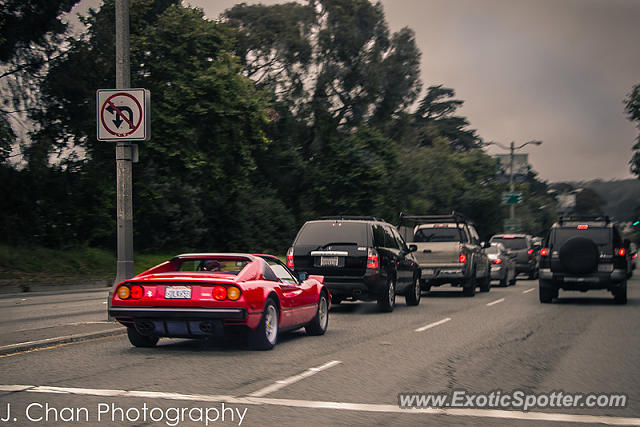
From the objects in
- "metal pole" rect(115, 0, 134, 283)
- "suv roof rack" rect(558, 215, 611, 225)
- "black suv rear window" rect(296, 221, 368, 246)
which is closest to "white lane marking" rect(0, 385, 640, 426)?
"metal pole" rect(115, 0, 134, 283)

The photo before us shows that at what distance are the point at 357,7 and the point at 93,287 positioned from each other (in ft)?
97.3

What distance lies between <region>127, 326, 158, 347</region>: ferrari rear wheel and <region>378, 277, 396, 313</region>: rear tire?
21.9 feet

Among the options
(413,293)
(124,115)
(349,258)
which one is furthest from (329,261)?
(124,115)

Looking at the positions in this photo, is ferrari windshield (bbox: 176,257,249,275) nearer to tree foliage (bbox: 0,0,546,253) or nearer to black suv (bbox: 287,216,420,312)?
black suv (bbox: 287,216,420,312)

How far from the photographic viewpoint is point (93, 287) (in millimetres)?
30203

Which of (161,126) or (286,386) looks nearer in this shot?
(286,386)

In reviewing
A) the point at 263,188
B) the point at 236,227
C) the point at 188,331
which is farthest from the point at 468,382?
the point at 263,188

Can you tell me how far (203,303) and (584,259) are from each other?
39.1 feet

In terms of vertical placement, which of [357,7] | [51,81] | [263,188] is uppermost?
[357,7]

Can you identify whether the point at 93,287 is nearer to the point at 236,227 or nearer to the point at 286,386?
the point at 236,227

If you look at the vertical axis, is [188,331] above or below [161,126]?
below

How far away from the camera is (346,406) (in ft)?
22.6

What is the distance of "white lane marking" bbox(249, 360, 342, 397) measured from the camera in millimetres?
7465

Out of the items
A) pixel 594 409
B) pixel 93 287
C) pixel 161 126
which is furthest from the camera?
pixel 161 126
